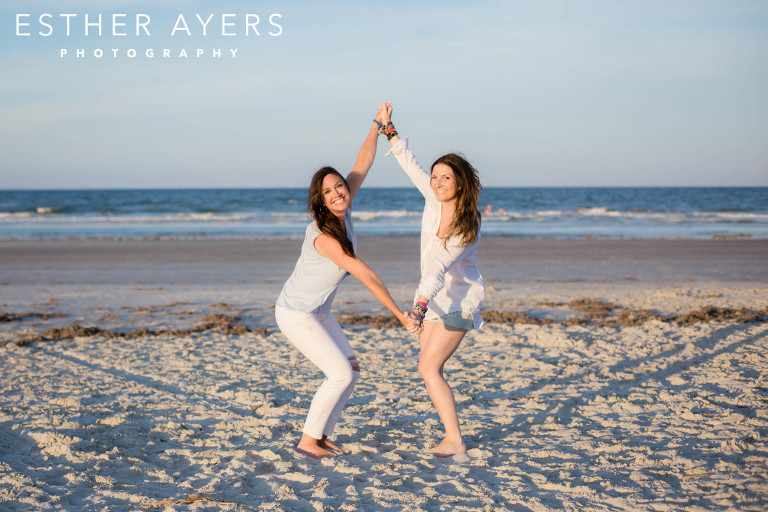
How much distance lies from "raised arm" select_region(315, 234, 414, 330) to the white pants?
42 centimetres

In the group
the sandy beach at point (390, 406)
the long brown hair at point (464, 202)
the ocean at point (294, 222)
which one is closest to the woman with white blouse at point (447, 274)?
the long brown hair at point (464, 202)

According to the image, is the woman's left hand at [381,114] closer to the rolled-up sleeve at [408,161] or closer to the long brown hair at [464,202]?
the rolled-up sleeve at [408,161]

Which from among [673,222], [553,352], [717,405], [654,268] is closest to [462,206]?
[717,405]

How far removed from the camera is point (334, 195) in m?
3.82

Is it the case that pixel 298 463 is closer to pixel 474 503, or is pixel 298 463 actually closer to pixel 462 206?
pixel 474 503

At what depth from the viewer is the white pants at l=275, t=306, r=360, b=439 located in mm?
3859

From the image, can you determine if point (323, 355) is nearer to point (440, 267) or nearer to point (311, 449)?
point (311, 449)

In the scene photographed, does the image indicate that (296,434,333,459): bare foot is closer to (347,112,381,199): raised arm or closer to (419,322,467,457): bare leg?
(419,322,467,457): bare leg

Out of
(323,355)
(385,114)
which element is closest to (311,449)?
(323,355)

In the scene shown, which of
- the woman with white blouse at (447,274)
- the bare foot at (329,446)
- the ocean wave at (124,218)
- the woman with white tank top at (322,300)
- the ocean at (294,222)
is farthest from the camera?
the ocean wave at (124,218)

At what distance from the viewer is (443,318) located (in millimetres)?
3842

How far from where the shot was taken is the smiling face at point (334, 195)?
3820 mm

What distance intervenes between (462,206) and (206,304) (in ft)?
22.5

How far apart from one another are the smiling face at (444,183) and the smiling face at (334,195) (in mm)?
568
